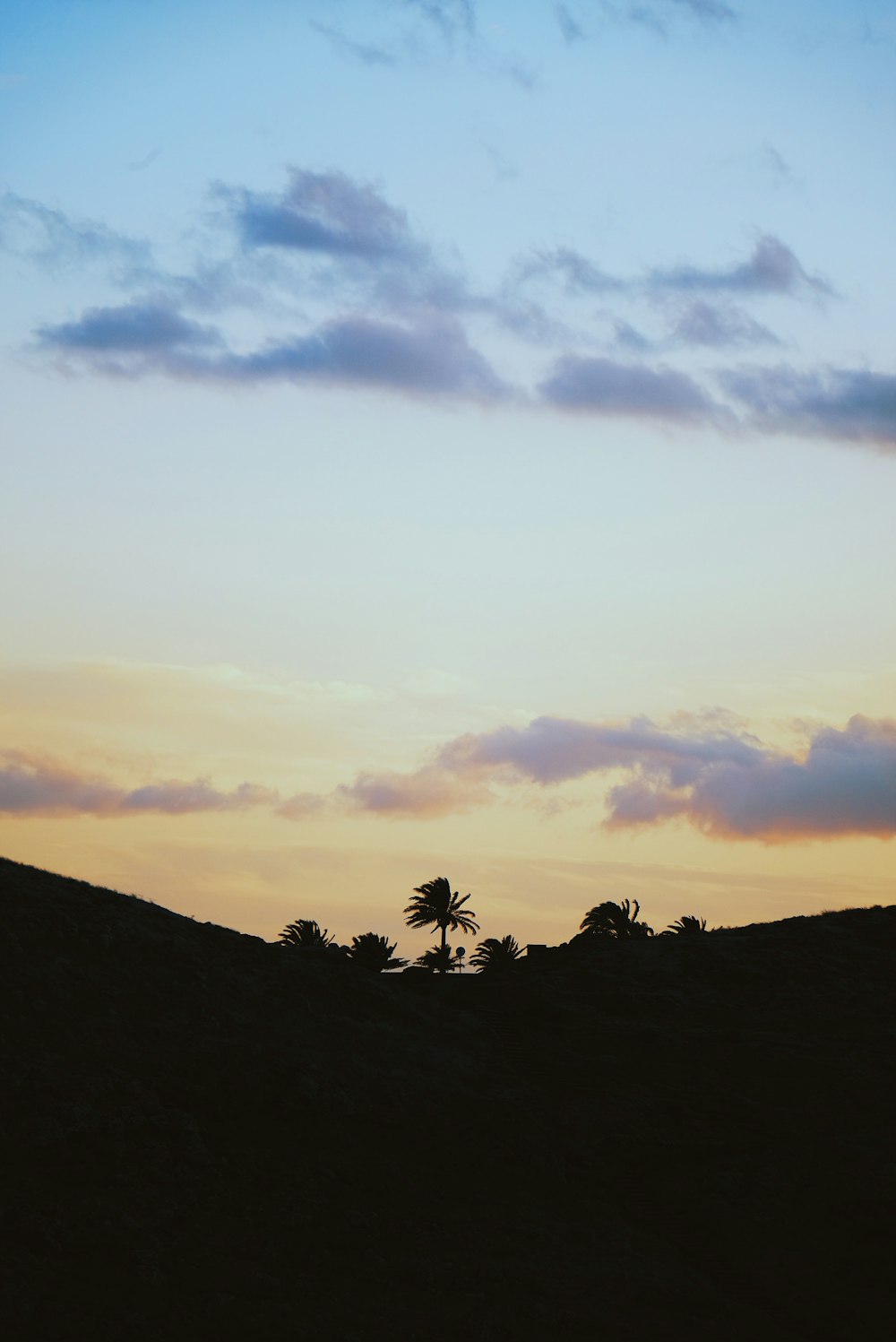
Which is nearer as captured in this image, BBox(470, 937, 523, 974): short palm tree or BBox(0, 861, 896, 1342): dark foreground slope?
BBox(0, 861, 896, 1342): dark foreground slope

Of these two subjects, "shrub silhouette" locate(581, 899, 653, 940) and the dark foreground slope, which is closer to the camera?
the dark foreground slope

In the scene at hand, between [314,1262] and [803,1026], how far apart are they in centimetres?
3002

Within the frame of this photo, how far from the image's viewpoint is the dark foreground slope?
33.5 m

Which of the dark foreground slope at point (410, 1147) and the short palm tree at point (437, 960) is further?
the short palm tree at point (437, 960)

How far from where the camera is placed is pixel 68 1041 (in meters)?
40.2

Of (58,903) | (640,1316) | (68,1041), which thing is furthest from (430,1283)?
(58,903)

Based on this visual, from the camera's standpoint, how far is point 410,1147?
42156 mm

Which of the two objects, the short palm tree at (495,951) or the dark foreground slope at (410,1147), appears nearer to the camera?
the dark foreground slope at (410,1147)

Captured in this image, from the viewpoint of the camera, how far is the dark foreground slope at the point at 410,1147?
33.5 metres

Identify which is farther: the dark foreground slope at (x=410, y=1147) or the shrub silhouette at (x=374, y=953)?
the shrub silhouette at (x=374, y=953)

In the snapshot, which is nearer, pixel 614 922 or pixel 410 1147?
pixel 410 1147

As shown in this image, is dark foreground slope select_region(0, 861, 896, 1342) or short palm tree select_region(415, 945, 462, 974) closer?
dark foreground slope select_region(0, 861, 896, 1342)

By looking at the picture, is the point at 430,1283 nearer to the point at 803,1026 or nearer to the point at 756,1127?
the point at 756,1127

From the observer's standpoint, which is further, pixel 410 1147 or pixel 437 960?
pixel 437 960
